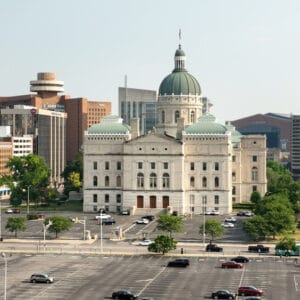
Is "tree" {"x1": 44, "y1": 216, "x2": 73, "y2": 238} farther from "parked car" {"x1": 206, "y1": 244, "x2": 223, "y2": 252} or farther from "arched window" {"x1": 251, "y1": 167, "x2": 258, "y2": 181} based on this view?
"arched window" {"x1": 251, "y1": 167, "x2": 258, "y2": 181}

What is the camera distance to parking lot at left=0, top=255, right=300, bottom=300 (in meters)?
92.4

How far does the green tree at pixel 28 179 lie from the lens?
192 m

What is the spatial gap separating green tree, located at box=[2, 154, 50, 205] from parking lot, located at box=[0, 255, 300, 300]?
238 feet

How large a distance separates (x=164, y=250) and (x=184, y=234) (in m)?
23.9

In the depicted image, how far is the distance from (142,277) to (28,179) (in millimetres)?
94486

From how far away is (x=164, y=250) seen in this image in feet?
398

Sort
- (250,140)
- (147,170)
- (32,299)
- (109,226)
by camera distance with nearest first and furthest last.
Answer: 1. (32,299)
2. (109,226)
3. (147,170)
4. (250,140)

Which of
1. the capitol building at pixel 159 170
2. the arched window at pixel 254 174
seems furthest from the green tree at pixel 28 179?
the arched window at pixel 254 174

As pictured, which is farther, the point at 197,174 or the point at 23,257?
the point at 197,174

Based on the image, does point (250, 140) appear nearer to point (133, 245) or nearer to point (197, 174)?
point (197, 174)

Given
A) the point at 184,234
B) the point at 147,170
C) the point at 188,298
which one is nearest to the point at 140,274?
the point at 188,298

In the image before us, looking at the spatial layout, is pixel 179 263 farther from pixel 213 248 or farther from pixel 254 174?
pixel 254 174

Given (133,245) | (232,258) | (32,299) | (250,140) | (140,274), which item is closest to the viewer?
(32,299)

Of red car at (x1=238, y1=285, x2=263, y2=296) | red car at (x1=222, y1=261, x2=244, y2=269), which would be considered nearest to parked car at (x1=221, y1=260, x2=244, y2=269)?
red car at (x1=222, y1=261, x2=244, y2=269)
